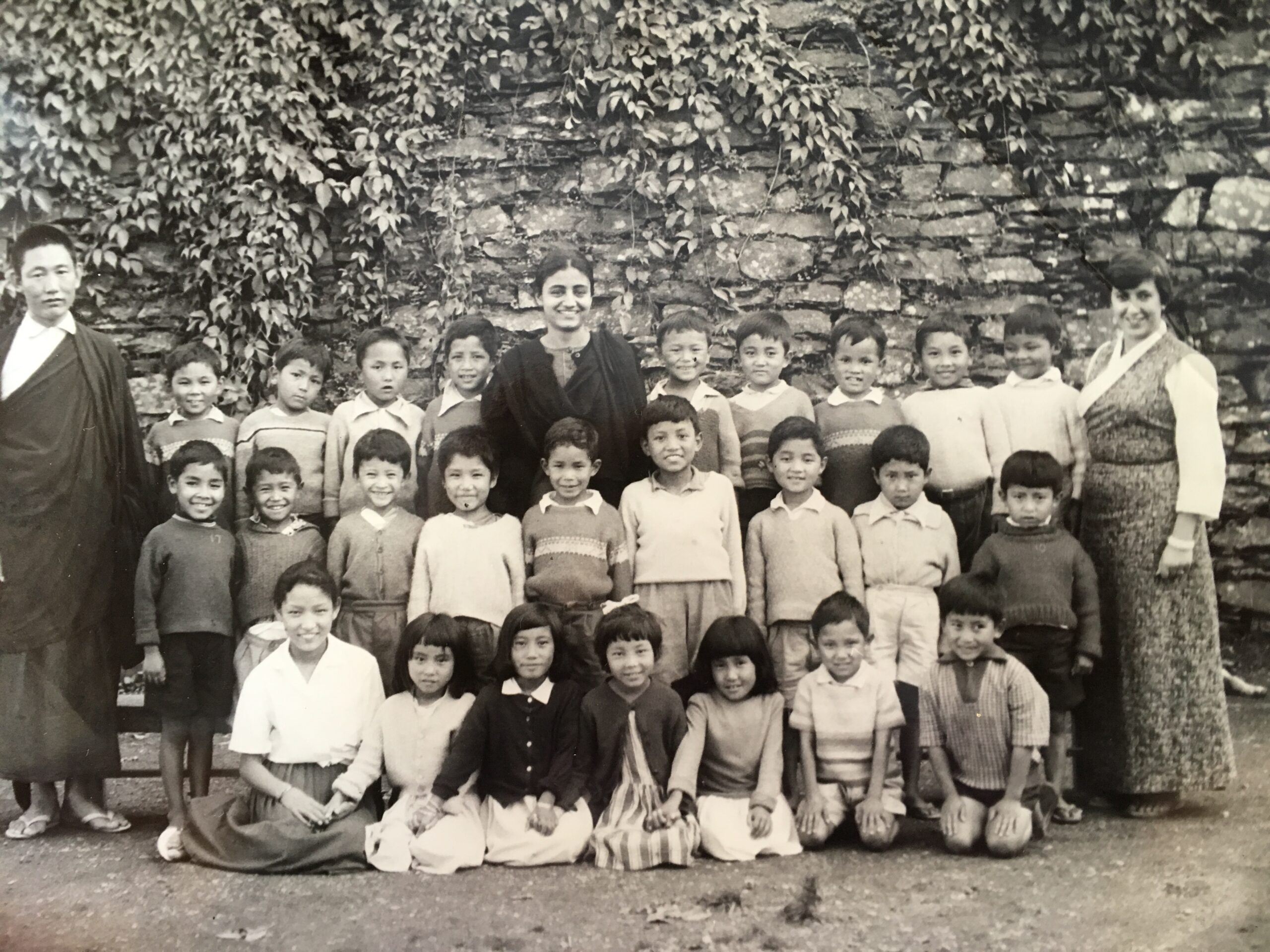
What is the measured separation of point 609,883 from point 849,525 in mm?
1292

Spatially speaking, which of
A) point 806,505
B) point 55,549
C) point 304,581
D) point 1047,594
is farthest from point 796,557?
point 55,549

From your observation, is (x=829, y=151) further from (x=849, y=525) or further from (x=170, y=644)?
(x=170, y=644)

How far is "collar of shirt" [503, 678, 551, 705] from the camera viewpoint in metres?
3.06

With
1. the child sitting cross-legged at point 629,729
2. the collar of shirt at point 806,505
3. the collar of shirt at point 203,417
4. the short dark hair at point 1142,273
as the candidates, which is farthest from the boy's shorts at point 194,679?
the short dark hair at point 1142,273

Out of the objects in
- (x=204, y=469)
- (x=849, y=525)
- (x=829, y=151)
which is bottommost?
(x=849, y=525)

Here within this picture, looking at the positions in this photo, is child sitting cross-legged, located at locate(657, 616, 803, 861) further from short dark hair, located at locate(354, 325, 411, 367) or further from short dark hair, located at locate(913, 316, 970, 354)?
short dark hair, located at locate(354, 325, 411, 367)

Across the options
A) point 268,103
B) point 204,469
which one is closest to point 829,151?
point 268,103

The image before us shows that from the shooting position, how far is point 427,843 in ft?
9.62

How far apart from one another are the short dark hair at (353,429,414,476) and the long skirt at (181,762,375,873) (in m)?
0.94

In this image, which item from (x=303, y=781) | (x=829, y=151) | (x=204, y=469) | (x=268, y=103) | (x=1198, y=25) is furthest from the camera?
(x=829, y=151)

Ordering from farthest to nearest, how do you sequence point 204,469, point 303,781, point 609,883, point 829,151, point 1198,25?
1. point 829,151
2. point 1198,25
3. point 204,469
4. point 303,781
5. point 609,883

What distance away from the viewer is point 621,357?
11.6 feet

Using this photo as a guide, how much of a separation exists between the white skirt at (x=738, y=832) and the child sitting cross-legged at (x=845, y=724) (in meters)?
0.06

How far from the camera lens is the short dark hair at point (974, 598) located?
9.98 feet
